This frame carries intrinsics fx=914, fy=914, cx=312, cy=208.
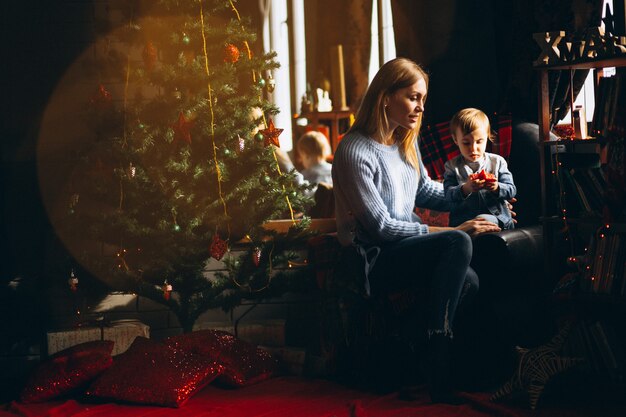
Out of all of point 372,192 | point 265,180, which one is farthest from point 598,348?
point 265,180

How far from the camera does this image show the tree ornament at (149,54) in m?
4.19

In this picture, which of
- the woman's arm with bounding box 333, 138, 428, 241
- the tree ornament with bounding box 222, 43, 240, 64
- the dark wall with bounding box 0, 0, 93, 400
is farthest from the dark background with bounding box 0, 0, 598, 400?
the woman's arm with bounding box 333, 138, 428, 241

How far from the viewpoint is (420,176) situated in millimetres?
4035

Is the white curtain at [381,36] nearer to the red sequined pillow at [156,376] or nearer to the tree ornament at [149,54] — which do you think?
the tree ornament at [149,54]

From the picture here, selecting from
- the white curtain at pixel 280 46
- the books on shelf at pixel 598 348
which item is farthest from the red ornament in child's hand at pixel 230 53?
the white curtain at pixel 280 46

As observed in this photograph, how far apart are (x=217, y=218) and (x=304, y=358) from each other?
2.53ft

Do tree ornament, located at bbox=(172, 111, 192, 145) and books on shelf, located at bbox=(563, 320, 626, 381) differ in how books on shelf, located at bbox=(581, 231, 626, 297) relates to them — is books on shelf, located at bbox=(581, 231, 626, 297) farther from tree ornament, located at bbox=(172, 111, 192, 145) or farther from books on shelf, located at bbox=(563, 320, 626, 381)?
tree ornament, located at bbox=(172, 111, 192, 145)

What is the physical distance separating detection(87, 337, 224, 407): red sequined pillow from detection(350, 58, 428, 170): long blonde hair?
47.8 inches

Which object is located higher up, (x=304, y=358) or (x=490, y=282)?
(x=490, y=282)

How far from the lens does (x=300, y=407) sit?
3629 millimetres

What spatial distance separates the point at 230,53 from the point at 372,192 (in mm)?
1101

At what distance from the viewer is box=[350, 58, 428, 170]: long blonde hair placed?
147 inches

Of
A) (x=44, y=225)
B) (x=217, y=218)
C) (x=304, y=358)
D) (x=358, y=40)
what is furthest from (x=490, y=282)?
(x=358, y=40)

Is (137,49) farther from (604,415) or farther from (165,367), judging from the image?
(604,415)
